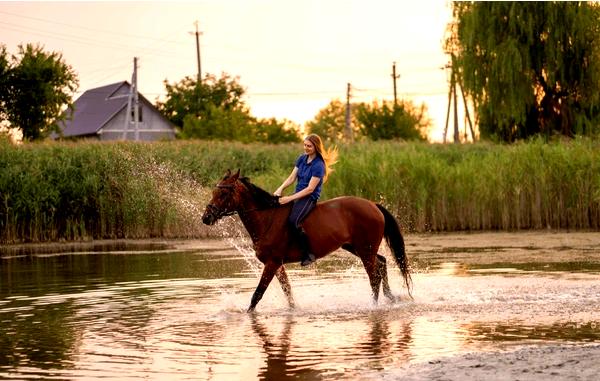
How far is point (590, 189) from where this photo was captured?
25.9 metres

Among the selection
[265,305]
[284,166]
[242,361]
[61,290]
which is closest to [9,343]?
[242,361]

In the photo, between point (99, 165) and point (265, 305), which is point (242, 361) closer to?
point (265, 305)

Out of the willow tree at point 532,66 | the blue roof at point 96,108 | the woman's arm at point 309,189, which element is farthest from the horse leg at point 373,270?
the blue roof at point 96,108

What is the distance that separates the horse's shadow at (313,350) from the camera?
347 inches

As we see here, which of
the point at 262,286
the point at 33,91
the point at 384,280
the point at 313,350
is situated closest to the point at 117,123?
the point at 33,91

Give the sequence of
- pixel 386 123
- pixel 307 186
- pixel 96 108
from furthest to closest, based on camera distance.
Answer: pixel 96 108
pixel 386 123
pixel 307 186

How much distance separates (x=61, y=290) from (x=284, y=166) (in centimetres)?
2126

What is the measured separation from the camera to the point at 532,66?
4134cm

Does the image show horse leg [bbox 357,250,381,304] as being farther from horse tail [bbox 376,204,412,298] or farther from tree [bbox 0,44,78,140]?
tree [bbox 0,44,78,140]

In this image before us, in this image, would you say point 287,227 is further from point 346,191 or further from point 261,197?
point 346,191

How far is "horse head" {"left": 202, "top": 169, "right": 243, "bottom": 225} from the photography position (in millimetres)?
12438

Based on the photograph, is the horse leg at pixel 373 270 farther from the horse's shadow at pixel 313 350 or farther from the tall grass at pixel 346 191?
the tall grass at pixel 346 191

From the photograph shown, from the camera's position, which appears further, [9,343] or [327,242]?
[327,242]

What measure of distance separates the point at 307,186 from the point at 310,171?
8.5 inches
